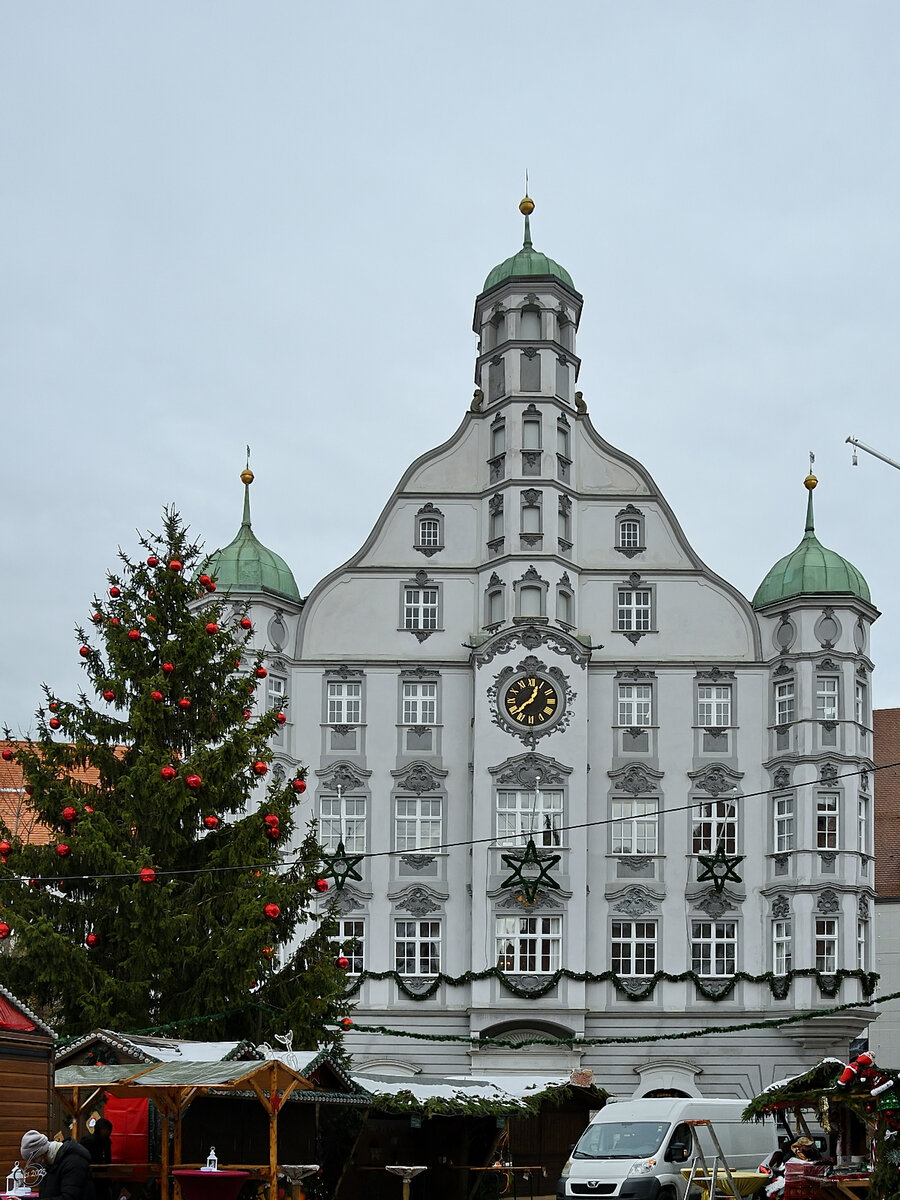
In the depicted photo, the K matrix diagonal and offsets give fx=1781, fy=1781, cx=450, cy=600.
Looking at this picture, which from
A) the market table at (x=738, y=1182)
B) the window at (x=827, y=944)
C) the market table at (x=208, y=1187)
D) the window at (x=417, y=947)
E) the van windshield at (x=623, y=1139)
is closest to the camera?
the market table at (x=208, y=1187)

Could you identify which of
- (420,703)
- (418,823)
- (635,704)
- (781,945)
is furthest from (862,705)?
(418,823)

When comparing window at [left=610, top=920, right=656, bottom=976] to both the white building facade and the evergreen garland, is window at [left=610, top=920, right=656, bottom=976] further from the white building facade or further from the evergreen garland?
the evergreen garland

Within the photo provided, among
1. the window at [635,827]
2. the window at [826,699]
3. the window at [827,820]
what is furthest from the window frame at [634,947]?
the window at [826,699]

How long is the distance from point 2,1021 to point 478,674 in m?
31.7

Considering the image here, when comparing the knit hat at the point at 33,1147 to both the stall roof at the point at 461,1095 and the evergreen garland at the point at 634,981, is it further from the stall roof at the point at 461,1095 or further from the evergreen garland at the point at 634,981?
the evergreen garland at the point at 634,981

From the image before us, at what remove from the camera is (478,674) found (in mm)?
53312

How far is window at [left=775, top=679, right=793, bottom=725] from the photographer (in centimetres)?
5341

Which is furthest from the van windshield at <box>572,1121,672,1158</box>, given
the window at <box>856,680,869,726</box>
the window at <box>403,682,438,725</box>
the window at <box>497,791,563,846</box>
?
the window at <box>856,680,869,726</box>

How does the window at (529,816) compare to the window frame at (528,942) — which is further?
the window at (529,816)

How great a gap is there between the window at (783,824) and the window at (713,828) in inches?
47.9

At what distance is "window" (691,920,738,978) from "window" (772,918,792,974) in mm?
1127

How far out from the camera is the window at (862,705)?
53.9 meters

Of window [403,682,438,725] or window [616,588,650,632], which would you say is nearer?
window [403,682,438,725]

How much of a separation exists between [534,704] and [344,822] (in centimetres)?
676
